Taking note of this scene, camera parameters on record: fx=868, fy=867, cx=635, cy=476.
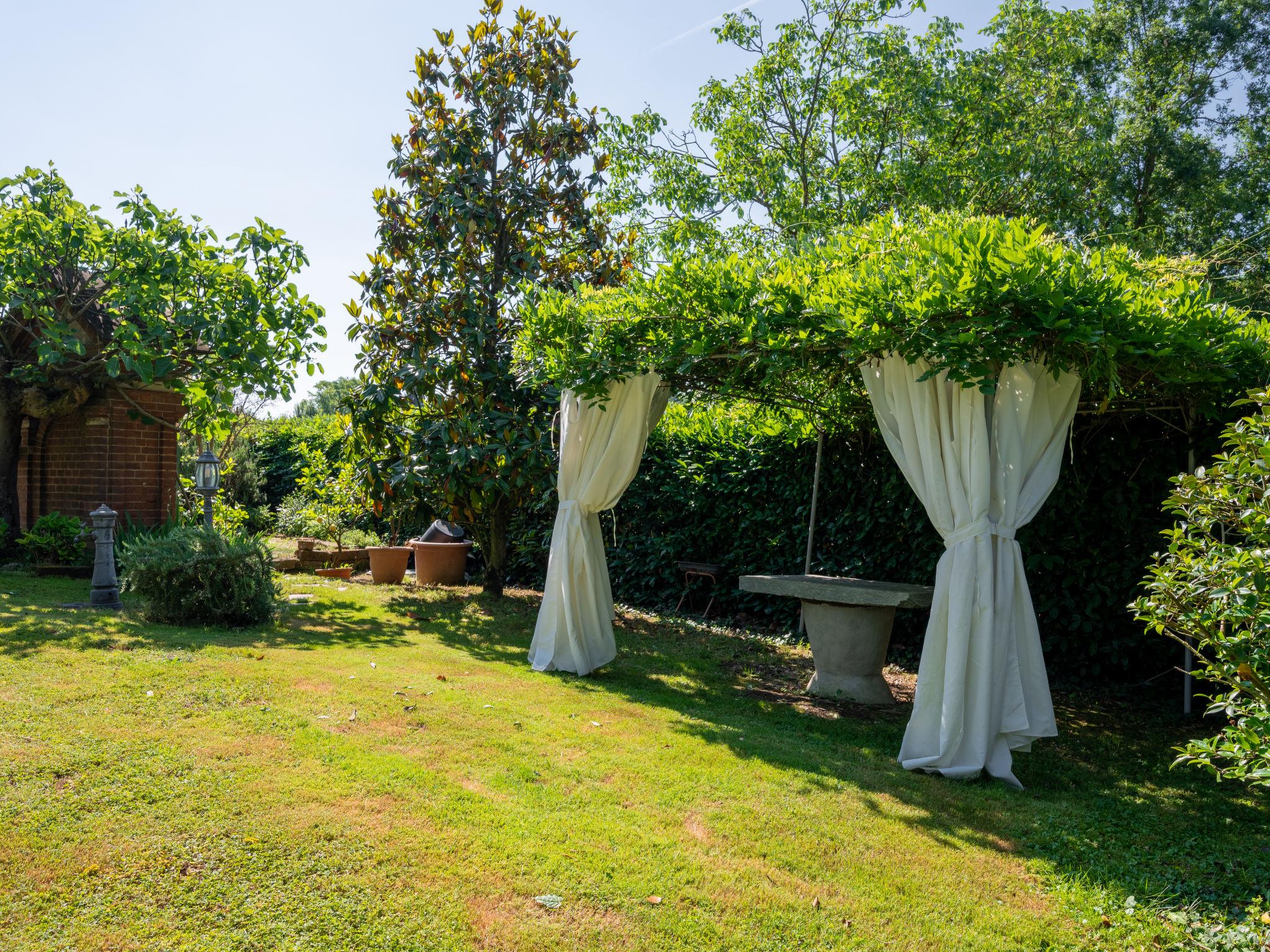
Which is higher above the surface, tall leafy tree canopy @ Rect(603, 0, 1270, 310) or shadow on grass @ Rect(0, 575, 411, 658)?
tall leafy tree canopy @ Rect(603, 0, 1270, 310)

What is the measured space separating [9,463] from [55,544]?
1.39 m

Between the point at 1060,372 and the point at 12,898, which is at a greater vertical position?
the point at 1060,372

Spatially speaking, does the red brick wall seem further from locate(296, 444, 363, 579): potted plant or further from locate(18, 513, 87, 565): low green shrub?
locate(296, 444, 363, 579): potted plant

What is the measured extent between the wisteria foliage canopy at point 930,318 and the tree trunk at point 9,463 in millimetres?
7860

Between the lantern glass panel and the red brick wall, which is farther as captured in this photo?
the red brick wall

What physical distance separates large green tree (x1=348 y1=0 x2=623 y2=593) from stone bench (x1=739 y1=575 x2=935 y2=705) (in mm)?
3751

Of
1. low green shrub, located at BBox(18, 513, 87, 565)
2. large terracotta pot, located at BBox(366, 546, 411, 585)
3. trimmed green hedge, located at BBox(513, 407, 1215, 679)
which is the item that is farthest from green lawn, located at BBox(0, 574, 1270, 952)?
large terracotta pot, located at BBox(366, 546, 411, 585)

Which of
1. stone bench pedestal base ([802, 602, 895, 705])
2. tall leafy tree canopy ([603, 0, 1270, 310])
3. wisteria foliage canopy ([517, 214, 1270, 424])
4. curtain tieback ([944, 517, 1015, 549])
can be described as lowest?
stone bench pedestal base ([802, 602, 895, 705])

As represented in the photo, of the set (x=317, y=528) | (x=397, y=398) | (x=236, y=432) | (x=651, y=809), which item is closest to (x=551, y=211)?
(x=397, y=398)

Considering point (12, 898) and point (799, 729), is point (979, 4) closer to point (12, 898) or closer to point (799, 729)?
point (799, 729)

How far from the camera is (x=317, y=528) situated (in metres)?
14.4

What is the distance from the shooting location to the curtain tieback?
5055 mm

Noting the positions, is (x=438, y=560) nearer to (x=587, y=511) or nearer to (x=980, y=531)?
(x=587, y=511)

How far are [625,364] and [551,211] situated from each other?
5105mm
